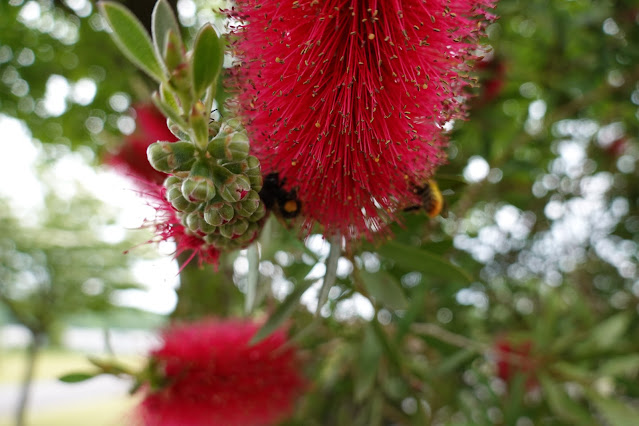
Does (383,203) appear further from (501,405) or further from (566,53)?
(566,53)

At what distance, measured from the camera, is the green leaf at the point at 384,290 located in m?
0.87

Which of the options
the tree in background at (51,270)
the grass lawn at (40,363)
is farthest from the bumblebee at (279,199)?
the grass lawn at (40,363)

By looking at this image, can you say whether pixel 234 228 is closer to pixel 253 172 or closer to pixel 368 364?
pixel 253 172

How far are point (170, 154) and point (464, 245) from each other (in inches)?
76.7

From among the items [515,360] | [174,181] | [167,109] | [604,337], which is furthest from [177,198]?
[604,337]

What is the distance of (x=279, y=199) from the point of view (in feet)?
2.27

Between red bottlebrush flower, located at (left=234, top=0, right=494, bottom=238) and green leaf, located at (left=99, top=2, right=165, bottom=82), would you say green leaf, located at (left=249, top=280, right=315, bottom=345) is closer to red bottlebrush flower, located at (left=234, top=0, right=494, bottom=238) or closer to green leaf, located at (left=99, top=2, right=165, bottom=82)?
red bottlebrush flower, located at (left=234, top=0, right=494, bottom=238)

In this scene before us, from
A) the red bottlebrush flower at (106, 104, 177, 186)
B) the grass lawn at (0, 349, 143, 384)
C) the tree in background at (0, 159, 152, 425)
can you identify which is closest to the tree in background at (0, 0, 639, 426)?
the red bottlebrush flower at (106, 104, 177, 186)

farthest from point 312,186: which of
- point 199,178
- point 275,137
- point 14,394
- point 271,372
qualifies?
point 14,394

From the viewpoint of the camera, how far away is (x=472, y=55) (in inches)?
27.6

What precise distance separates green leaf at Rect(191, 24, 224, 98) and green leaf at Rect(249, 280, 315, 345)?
0.50 m

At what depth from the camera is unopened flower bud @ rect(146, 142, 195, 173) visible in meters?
0.49

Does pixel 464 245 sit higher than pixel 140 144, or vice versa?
pixel 140 144

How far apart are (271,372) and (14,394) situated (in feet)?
32.9
